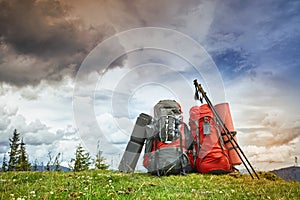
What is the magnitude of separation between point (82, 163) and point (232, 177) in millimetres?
8969

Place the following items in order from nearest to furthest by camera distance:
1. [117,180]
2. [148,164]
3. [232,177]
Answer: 1. [117,180]
2. [232,177]
3. [148,164]

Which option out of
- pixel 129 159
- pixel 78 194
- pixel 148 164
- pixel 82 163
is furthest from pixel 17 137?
pixel 78 194

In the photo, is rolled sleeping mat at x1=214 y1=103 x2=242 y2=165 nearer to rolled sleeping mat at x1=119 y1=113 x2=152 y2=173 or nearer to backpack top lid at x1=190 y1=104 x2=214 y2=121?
backpack top lid at x1=190 y1=104 x2=214 y2=121

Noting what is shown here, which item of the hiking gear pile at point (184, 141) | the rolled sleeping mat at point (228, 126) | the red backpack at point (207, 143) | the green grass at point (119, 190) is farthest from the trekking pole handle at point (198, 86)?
the green grass at point (119, 190)

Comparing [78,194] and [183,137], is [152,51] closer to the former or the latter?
[183,137]

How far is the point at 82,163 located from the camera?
1644 centimetres

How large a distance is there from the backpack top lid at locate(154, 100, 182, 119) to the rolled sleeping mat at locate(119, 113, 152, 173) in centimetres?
81

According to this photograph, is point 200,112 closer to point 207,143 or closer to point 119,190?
point 207,143

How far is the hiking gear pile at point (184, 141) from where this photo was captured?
11.6 m

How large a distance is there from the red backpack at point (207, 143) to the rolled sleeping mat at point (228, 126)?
0.35 m

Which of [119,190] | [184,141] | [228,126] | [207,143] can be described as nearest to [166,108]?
[184,141]

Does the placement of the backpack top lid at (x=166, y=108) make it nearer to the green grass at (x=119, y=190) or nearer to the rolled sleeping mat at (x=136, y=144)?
the rolled sleeping mat at (x=136, y=144)

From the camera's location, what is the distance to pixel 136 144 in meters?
13.5

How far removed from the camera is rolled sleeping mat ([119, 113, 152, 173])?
1348cm
